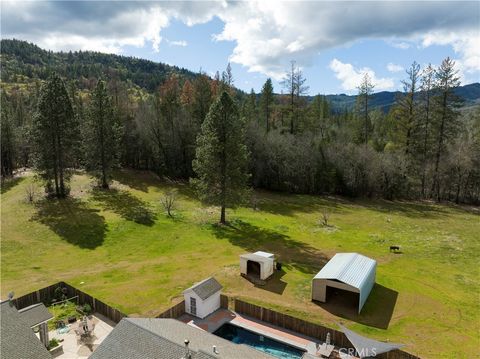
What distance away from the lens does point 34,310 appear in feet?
57.3

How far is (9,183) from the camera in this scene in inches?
1932

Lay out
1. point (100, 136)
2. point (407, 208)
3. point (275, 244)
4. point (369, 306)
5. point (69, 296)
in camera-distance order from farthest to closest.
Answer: point (407, 208), point (100, 136), point (275, 244), point (69, 296), point (369, 306)

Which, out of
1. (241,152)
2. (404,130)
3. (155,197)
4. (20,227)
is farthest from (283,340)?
(404,130)

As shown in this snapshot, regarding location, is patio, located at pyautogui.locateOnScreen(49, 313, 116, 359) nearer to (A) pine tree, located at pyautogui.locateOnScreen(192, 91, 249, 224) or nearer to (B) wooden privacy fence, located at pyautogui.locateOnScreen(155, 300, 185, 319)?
(B) wooden privacy fence, located at pyautogui.locateOnScreen(155, 300, 185, 319)

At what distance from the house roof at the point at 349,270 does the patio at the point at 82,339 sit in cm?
1294

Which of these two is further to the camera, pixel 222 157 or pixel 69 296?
pixel 222 157

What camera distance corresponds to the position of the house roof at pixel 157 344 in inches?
535

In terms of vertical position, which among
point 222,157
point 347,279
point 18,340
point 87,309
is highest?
point 222,157

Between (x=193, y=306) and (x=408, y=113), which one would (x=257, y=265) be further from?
(x=408, y=113)

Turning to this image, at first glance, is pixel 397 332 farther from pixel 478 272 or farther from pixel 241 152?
pixel 241 152

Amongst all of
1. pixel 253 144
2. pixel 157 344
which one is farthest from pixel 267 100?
pixel 157 344

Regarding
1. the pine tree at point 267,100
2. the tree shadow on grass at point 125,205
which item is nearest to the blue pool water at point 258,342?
the tree shadow on grass at point 125,205

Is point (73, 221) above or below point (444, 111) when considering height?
below

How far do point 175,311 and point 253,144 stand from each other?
124 ft
